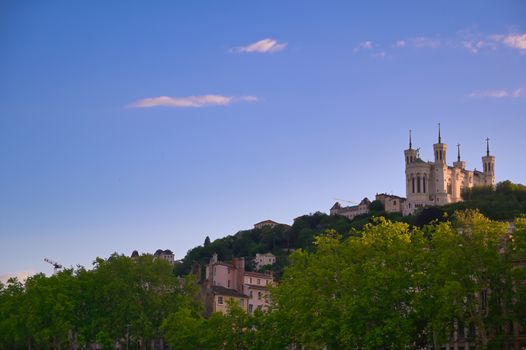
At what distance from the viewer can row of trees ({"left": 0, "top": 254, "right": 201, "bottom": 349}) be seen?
278 feet

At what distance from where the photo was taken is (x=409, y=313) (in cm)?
6141

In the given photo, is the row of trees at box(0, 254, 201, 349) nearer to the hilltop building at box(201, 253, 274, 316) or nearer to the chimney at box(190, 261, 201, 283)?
the hilltop building at box(201, 253, 274, 316)

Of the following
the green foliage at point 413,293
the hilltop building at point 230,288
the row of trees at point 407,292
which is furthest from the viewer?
the hilltop building at point 230,288

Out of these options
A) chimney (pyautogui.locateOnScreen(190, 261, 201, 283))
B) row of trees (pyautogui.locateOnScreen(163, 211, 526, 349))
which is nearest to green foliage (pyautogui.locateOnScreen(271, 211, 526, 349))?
row of trees (pyautogui.locateOnScreen(163, 211, 526, 349))

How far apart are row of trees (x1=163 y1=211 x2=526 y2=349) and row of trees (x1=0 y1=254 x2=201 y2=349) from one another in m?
17.3

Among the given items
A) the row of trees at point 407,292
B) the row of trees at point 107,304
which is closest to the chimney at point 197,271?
the row of trees at point 107,304

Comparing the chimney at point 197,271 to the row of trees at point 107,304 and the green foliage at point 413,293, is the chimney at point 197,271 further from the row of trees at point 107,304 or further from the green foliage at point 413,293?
the green foliage at point 413,293

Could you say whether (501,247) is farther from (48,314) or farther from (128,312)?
(48,314)

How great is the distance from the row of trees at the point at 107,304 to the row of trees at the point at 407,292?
56.9ft

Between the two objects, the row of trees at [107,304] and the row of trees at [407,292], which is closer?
the row of trees at [407,292]

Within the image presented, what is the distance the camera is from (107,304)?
87.1 m

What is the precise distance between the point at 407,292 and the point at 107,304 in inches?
1401

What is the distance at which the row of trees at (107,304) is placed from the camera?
8475 cm

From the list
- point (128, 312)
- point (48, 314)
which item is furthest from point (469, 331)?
point (48, 314)
